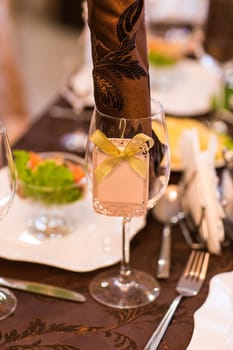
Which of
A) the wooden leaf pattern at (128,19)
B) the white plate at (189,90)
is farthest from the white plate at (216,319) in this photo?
the white plate at (189,90)

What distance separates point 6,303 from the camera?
3.38 feet

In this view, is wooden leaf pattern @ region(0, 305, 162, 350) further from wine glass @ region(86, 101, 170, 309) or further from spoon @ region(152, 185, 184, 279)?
spoon @ region(152, 185, 184, 279)

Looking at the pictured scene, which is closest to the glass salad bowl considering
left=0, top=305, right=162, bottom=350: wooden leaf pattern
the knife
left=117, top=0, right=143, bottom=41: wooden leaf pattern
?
the knife

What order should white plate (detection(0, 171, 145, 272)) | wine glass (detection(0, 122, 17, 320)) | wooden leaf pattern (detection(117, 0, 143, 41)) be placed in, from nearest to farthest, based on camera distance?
1. wooden leaf pattern (detection(117, 0, 143, 41))
2. wine glass (detection(0, 122, 17, 320))
3. white plate (detection(0, 171, 145, 272))

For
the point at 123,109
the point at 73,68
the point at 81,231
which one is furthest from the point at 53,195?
the point at 73,68

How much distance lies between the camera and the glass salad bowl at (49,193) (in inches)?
47.8

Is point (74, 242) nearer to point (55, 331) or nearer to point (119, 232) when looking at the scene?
point (119, 232)

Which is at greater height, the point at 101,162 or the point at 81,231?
the point at 101,162

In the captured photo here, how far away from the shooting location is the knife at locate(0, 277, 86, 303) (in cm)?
106

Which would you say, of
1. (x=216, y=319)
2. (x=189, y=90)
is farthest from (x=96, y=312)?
(x=189, y=90)

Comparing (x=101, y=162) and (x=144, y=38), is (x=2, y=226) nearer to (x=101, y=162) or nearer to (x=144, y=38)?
(x=101, y=162)

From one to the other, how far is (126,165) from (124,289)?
0.24m

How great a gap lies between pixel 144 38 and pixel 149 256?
42 cm

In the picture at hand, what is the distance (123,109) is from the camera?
37.6 inches
